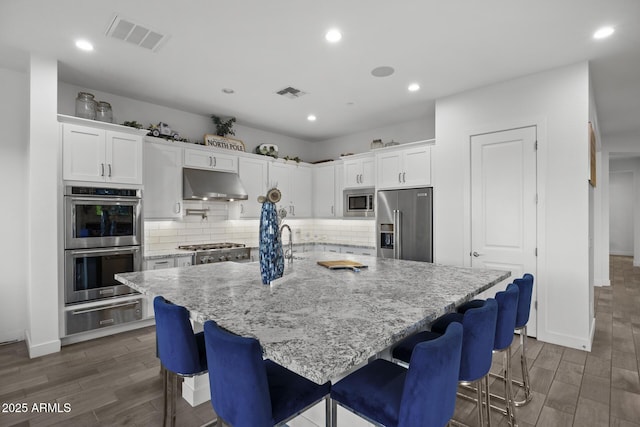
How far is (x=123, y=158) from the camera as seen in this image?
3.76 meters

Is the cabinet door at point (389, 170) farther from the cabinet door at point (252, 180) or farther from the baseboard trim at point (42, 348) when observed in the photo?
the baseboard trim at point (42, 348)

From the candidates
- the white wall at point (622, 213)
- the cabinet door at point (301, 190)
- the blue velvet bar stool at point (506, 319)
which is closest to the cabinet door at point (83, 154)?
the cabinet door at point (301, 190)

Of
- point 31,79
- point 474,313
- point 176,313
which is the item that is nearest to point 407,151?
point 474,313

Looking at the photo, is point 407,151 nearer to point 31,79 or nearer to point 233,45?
point 233,45

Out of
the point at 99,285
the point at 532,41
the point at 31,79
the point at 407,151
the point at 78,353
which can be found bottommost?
the point at 78,353

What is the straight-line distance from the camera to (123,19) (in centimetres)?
258

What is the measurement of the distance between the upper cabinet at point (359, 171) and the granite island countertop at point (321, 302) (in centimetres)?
280

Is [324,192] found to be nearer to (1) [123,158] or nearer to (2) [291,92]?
(2) [291,92]

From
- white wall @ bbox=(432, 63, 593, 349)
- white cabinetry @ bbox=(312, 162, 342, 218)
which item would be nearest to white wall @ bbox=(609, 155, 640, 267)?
white wall @ bbox=(432, 63, 593, 349)

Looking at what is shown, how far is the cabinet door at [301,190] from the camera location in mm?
5984

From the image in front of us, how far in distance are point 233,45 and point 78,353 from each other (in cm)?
337

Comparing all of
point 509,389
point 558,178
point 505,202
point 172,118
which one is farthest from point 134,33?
point 558,178

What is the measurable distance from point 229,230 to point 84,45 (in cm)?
305

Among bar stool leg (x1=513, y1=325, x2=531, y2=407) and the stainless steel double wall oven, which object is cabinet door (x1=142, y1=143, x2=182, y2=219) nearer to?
the stainless steel double wall oven
